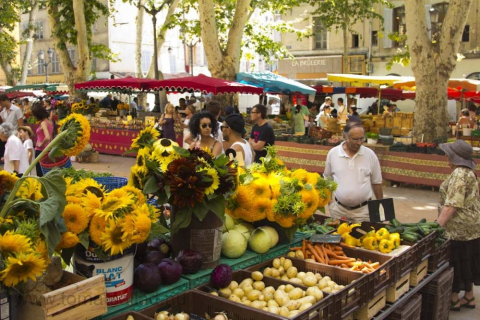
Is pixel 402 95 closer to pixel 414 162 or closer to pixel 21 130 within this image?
pixel 414 162

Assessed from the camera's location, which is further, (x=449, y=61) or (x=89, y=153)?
(x=89, y=153)

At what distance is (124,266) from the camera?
2549mm

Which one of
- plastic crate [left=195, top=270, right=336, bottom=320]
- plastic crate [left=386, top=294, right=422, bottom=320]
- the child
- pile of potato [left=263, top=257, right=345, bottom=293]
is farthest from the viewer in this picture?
the child

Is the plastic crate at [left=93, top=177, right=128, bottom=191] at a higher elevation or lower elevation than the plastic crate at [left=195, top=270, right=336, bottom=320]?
higher

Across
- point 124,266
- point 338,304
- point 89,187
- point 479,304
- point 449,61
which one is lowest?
point 479,304

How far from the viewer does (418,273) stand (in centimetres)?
411

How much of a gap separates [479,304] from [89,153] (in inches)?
475

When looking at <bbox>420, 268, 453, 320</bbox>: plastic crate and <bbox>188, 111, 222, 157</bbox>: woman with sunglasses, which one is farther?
<bbox>188, 111, 222, 157</bbox>: woman with sunglasses

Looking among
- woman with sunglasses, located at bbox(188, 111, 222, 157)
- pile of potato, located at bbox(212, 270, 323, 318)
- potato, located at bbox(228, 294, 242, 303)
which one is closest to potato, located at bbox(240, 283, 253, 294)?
pile of potato, located at bbox(212, 270, 323, 318)

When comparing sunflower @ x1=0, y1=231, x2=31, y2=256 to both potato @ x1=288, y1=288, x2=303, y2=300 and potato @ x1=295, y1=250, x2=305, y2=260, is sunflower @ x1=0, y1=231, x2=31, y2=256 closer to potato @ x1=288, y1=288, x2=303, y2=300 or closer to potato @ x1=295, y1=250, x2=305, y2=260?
potato @ x1=288, y1=288, x2=303, y2=300

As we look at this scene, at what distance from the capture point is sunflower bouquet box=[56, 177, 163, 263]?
237 centimetres

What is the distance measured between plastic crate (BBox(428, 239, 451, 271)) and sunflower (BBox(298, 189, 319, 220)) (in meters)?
1.39

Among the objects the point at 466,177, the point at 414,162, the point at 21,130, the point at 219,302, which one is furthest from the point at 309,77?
the point at 219,302

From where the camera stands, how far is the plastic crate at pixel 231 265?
Answer: 9.72 ft
